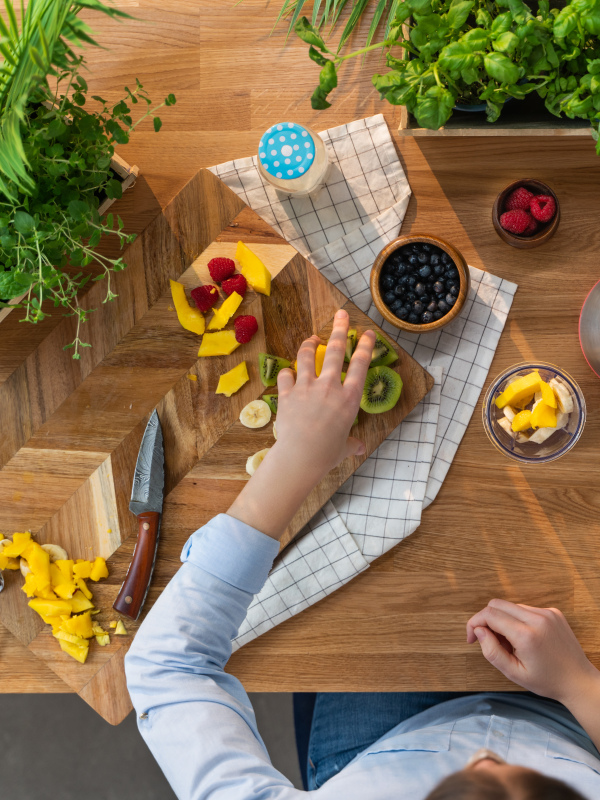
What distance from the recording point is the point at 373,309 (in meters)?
1.27

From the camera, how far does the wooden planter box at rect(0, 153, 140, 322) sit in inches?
46.3

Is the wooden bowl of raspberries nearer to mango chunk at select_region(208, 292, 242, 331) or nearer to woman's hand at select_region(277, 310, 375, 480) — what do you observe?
woman's hand at select_region(277, 310, 375, 480)

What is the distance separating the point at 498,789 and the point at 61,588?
0.89 metres

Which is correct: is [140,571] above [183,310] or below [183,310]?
below

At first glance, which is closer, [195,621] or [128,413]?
[195,621]

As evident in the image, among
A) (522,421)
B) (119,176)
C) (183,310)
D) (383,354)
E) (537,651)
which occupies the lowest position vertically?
(537,651)

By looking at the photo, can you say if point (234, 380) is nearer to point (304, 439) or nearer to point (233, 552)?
point (304, 439)

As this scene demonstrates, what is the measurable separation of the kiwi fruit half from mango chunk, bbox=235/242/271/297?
26cm

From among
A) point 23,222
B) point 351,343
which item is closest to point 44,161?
point 23,222

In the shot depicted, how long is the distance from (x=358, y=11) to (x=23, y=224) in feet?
2.49

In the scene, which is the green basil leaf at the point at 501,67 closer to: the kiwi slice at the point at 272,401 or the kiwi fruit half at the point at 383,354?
the kiwi fruit half at the point at 383,354

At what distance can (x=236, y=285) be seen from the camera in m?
1.24

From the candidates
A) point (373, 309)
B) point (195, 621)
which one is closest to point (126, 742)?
point (195, 621)

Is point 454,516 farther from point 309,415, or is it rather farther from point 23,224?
point 23,224
